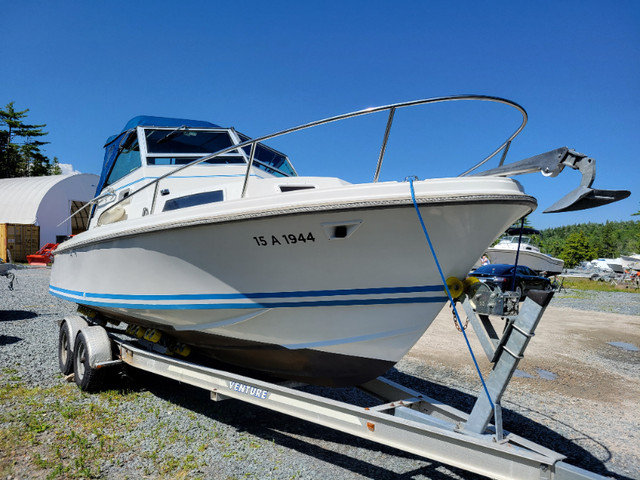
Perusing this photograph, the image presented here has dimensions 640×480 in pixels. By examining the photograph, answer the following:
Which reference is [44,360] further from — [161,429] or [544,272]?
[544,272]

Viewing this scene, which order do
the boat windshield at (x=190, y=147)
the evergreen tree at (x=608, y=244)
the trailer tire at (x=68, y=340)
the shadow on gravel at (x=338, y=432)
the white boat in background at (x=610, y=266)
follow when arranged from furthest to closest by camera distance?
the evergreen tree at (x=608, y=244) < the white boat in background at (x=610, y=266) < the boat windshield at (x=190, y=147) < the trailer tire at (x=68, y=340) < the shadow on gravel at (x=338, y=432)

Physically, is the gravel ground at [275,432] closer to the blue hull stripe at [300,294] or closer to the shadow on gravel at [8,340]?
the shadow on gravel at [8,340]

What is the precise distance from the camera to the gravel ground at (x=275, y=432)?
2.95 meters

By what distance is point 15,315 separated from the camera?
324 inches

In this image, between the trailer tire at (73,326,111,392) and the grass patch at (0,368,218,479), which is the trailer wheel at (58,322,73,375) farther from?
the grass patch at (0,368,218,479)

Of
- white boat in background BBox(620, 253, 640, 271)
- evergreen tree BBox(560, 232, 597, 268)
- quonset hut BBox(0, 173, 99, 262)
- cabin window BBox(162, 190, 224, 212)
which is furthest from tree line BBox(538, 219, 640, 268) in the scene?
quonset hut BBox(0, 173, 99, 262)

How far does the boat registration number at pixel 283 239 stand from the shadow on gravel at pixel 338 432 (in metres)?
1.69

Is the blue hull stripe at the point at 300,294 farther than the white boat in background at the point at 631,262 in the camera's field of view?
No

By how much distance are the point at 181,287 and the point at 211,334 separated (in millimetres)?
487

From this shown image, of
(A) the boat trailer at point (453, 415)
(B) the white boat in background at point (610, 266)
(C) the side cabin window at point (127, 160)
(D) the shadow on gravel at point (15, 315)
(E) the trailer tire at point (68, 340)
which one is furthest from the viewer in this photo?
(B) the white boat in background at point (610, 266)

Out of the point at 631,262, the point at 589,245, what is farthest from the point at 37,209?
the point at 589,245

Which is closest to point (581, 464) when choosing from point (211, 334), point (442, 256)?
point (442, 256)

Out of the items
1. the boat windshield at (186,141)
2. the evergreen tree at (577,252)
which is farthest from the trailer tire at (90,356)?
the evergreen tree at (577,252)

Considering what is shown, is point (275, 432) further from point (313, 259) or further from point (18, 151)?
point (18, 151)
